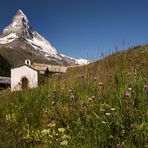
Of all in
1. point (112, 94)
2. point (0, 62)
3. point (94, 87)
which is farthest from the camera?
point (0, 62)

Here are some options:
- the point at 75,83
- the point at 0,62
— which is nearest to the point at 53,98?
the point at 75,83

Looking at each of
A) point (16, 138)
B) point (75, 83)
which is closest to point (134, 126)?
point (16, 138)

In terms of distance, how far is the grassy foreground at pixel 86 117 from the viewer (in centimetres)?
441

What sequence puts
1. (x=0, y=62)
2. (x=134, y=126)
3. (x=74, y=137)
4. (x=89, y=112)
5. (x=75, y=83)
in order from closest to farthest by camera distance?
(x=134, y=126) < (x=74, y=137) < (x=89, y=112) < (x=75, y=83) < (x=0, y=62)

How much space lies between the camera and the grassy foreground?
4.41 m

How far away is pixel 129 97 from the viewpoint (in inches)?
190

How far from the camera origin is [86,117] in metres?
4.93

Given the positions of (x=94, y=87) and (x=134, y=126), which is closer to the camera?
(x=134, y=126)

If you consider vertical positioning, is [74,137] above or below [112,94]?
below

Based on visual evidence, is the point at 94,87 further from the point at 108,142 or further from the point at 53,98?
the point at 108,142

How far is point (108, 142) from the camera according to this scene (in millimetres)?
4375

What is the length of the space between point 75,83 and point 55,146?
3.33 metres


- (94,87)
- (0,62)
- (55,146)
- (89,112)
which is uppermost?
(0,62)

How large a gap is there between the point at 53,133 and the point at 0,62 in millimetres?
155166
